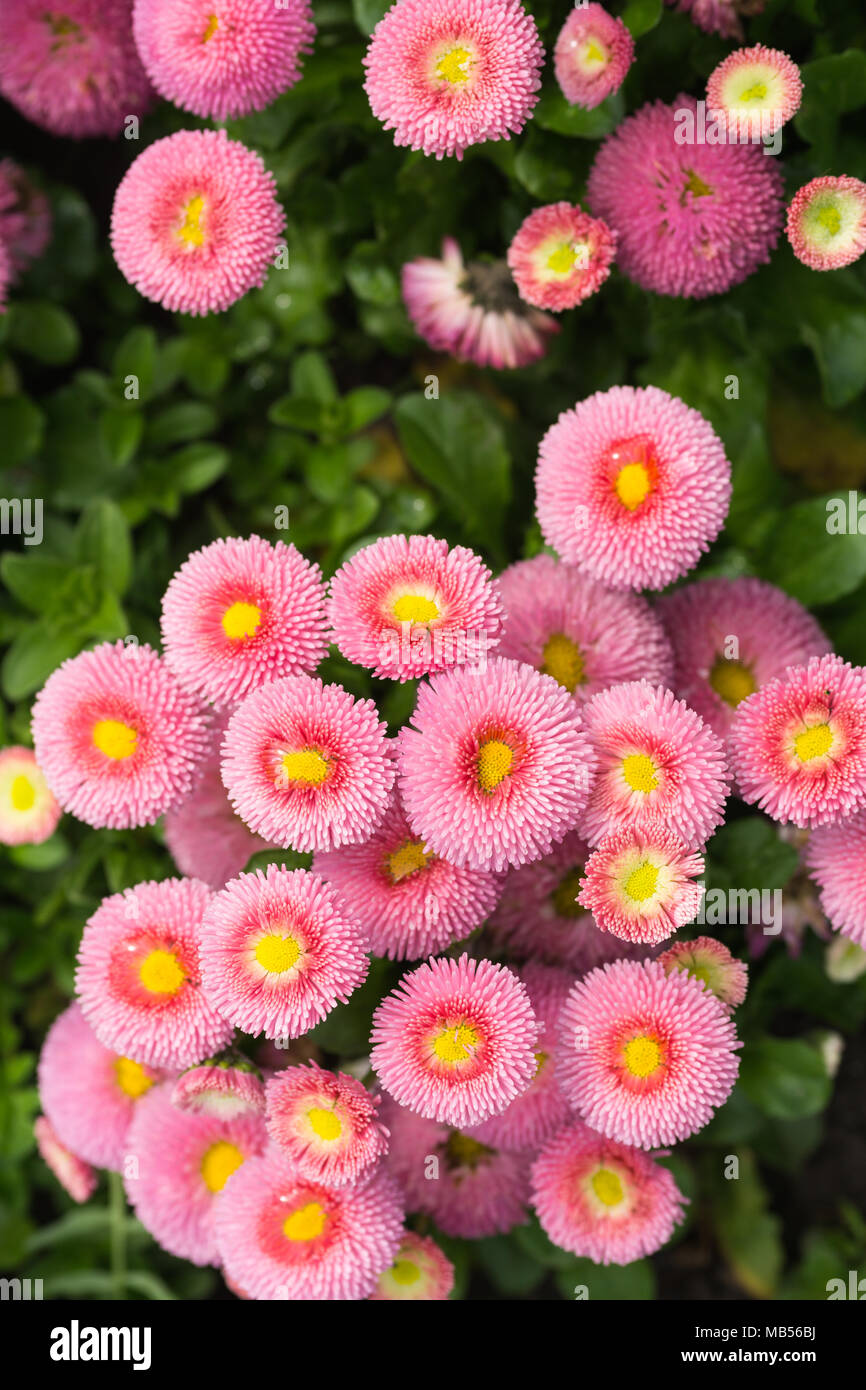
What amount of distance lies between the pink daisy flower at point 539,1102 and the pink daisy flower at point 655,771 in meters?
0.15

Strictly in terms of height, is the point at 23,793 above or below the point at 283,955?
above

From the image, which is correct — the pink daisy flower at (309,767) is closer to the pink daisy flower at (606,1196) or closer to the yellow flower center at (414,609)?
the yellow flower center at (414,609)

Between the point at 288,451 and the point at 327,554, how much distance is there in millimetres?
130

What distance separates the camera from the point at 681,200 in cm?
102

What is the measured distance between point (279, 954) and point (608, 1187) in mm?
353

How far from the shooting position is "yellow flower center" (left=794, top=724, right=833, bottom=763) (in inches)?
34.5

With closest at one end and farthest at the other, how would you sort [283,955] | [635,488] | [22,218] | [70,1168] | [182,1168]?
[283,955], [635,488], [182,1168], [70,1168], [22,218]

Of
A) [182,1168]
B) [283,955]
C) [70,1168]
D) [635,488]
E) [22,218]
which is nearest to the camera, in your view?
[283,955]

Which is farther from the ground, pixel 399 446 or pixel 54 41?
pixel 54 41

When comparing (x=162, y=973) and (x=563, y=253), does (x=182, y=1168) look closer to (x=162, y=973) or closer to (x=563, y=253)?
(x=162, y=973)

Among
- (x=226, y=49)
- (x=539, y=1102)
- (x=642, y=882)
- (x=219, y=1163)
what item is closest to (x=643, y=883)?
(x=642, y=882)

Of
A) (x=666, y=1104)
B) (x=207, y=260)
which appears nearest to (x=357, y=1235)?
(x=666, y=1104)

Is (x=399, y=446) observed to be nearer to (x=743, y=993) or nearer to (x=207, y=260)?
(x=207, y=260)

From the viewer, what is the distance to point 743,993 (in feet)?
3.02
